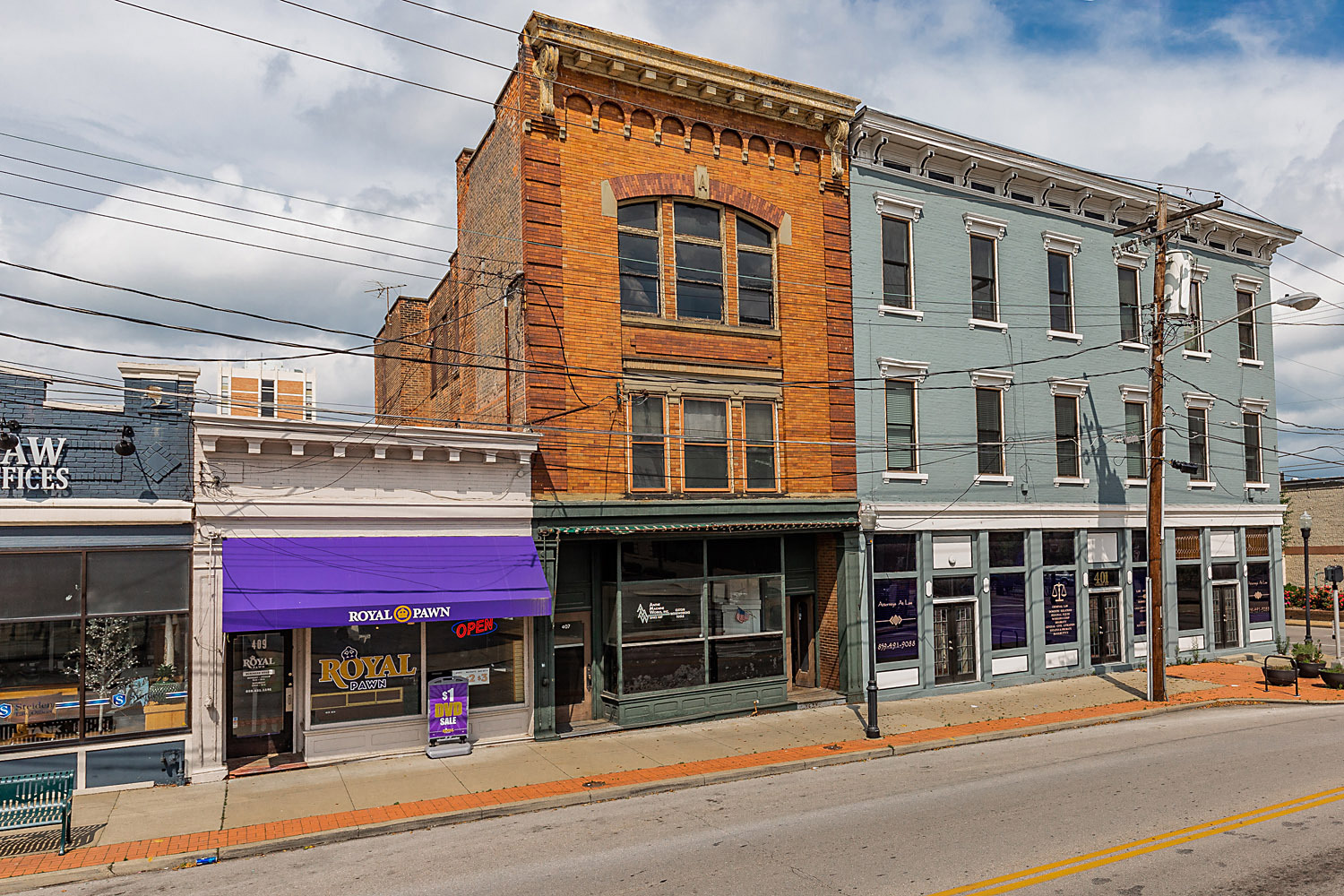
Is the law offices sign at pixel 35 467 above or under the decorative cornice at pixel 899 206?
under

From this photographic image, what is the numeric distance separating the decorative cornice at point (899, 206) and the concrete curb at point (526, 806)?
12046mm

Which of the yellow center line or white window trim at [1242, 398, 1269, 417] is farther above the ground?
white window trim at [1242, 398, 1269, 417]

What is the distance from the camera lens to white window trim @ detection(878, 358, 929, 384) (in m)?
22.0

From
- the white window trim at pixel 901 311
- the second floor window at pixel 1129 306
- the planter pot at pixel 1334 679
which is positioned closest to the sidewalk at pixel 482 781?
the planter pot at pixel 1334 679

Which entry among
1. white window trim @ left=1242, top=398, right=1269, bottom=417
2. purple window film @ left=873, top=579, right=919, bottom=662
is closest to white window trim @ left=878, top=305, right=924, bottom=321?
purple window film @ left=873, top=579, right=919, bottom=662

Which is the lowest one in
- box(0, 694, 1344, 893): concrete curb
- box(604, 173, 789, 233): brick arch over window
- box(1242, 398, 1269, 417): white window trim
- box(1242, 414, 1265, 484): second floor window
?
box(0, 694, 1344, 893): concrete curb

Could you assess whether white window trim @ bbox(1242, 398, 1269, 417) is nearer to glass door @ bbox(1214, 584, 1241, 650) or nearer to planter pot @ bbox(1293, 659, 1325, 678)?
glass door @ bbox(1214, 584, 1241, 650)

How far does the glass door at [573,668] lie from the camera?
18219mm

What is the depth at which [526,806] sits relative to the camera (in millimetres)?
13297

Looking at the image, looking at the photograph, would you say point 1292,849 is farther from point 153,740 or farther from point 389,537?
point 153,740

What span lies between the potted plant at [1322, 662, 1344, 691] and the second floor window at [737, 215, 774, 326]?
1727cm

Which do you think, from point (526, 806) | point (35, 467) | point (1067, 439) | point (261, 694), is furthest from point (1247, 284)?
point (35, 467)

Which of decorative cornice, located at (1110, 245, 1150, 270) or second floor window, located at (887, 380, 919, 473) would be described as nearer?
second floor window, located at (887, 380, 919, 473)

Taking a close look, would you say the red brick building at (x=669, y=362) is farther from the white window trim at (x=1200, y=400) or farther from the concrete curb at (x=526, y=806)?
the white window trim at (x=1200, y=400)
